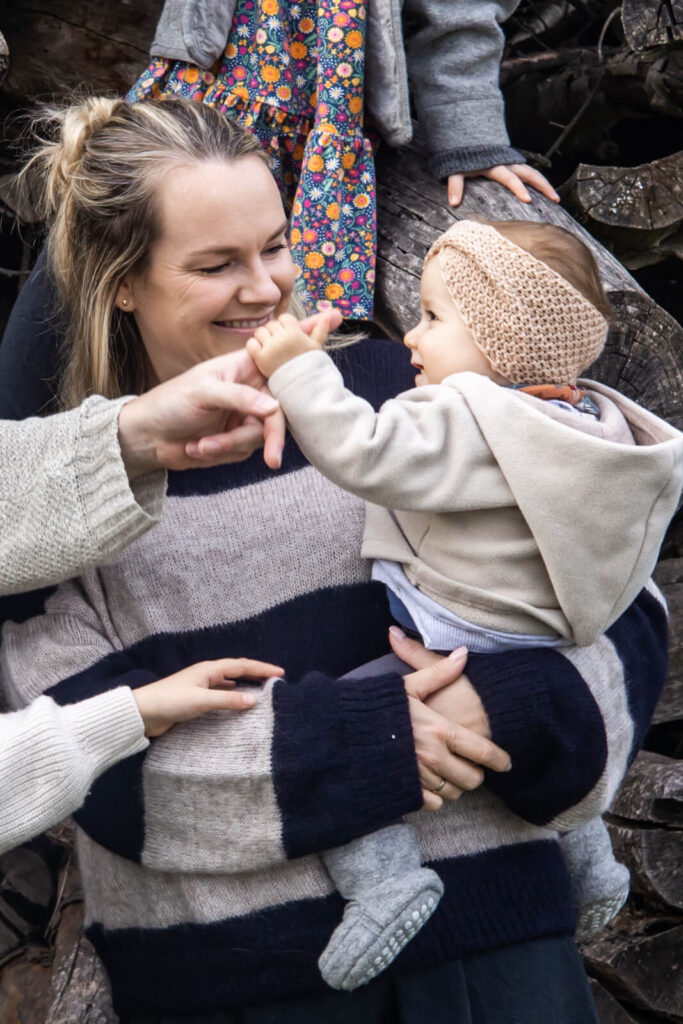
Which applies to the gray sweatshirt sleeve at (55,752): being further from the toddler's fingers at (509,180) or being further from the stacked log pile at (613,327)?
the toddler's fingers at (509,180)

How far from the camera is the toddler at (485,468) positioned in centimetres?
166

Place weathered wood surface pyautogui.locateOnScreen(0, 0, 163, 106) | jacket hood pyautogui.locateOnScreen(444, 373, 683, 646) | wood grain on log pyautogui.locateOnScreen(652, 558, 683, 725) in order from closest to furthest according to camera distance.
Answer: jacket hood pyautogui.locateOnScreen(444, 373, 683, 646) < wood grain on log pyautogui.locateOnScreen(652, 558, 683, 725) < weathered wood surface pyautogui.locateOnScreen(0, 0, 163, 106)

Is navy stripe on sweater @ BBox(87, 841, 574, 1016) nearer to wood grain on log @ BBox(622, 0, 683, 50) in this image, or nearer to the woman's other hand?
the woman's other hand

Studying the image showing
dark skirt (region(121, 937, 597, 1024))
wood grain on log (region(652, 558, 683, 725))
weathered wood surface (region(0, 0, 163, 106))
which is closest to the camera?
dark skirt (region(121, 937, 597, 1024))

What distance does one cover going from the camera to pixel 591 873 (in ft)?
6.73

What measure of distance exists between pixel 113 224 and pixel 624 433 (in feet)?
3.10

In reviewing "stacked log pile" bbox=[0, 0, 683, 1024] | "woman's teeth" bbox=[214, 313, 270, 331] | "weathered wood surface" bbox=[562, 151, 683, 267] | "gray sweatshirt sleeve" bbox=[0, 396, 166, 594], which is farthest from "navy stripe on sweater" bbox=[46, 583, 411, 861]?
"weathered wood surface" bbox=[562, 151, 683, 267]

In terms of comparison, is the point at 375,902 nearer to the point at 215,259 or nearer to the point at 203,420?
the point at 203,420

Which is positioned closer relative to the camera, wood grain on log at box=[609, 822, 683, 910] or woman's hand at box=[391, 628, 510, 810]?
woman's hand at box=[391, 628, 510, 810]

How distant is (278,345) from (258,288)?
41cm

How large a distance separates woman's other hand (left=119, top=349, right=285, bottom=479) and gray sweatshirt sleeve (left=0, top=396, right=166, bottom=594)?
0.03 meters

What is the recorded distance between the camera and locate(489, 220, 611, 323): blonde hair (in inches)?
71.6

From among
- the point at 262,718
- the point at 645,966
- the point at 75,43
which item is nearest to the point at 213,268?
the point at 262,718

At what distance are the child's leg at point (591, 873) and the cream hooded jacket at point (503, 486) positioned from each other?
42cm
